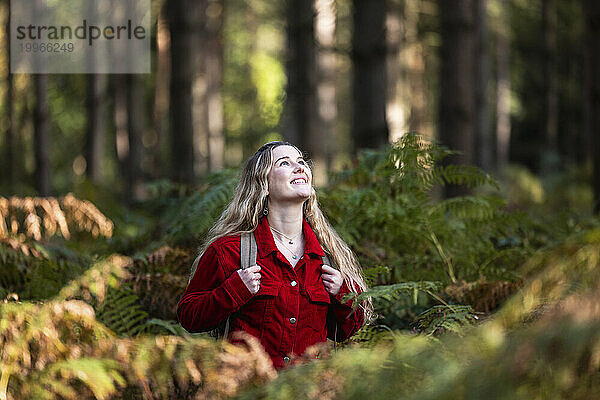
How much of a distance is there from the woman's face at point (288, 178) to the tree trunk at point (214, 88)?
13.1 m

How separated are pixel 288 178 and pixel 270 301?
587mm

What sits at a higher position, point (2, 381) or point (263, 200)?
point (263, 200)

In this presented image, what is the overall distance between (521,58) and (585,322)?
3297 centimetres

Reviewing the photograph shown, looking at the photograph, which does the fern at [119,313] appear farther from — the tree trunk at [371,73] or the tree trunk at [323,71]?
the tree trunk at [323,71]

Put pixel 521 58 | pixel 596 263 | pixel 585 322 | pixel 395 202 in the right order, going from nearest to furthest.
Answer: pixel 585 322 → pixel 596 263 → pixel 395 202 → pixel 521 58

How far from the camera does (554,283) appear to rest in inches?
102

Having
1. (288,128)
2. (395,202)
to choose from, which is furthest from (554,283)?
(288,128)

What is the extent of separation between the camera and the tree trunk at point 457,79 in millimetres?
8797

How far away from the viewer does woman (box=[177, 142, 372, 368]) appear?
3.32m

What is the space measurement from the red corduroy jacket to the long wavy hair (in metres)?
0.10

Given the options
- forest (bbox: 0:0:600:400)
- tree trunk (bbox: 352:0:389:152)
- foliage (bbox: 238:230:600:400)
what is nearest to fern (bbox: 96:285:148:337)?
forest (bbox: 0:0:600:400)

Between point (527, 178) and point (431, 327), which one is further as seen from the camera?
point (527, 178)

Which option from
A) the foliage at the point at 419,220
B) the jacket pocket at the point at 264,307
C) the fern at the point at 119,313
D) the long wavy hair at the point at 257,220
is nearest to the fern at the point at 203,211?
the foliage at the point at 419,220

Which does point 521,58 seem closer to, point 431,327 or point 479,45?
point 479,45
